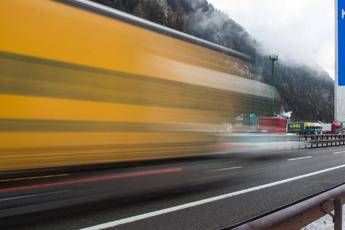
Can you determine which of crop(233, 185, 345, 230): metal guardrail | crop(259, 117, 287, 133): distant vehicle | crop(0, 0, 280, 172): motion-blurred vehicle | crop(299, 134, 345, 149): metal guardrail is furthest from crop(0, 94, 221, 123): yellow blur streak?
crop(299, 134, 345, 149): metal guardrail

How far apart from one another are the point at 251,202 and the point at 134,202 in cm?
220

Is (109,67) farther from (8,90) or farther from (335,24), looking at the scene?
(335,24)

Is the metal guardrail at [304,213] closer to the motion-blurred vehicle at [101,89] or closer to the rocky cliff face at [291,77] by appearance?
the motion-blurred vehicle at [101,89]

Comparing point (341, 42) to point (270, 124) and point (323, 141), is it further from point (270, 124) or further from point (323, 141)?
point (323, 141)

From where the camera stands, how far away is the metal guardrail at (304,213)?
13.2 feet

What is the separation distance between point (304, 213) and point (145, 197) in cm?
572

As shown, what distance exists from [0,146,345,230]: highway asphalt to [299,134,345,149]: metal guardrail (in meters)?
20.3

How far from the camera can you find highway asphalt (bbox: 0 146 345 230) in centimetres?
734

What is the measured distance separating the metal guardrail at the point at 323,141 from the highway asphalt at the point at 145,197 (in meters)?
20.3

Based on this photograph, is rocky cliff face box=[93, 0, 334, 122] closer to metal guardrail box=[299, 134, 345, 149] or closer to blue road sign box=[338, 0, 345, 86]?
metal guardrail box=[299, 134, 345, 149]

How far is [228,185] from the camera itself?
13.2 metres

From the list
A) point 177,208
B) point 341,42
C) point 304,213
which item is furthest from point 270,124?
point 304,213

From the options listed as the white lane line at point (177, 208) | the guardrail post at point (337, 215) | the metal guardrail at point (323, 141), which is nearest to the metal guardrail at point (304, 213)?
the guardrail post at point (337, 215)

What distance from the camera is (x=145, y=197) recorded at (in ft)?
34.2
